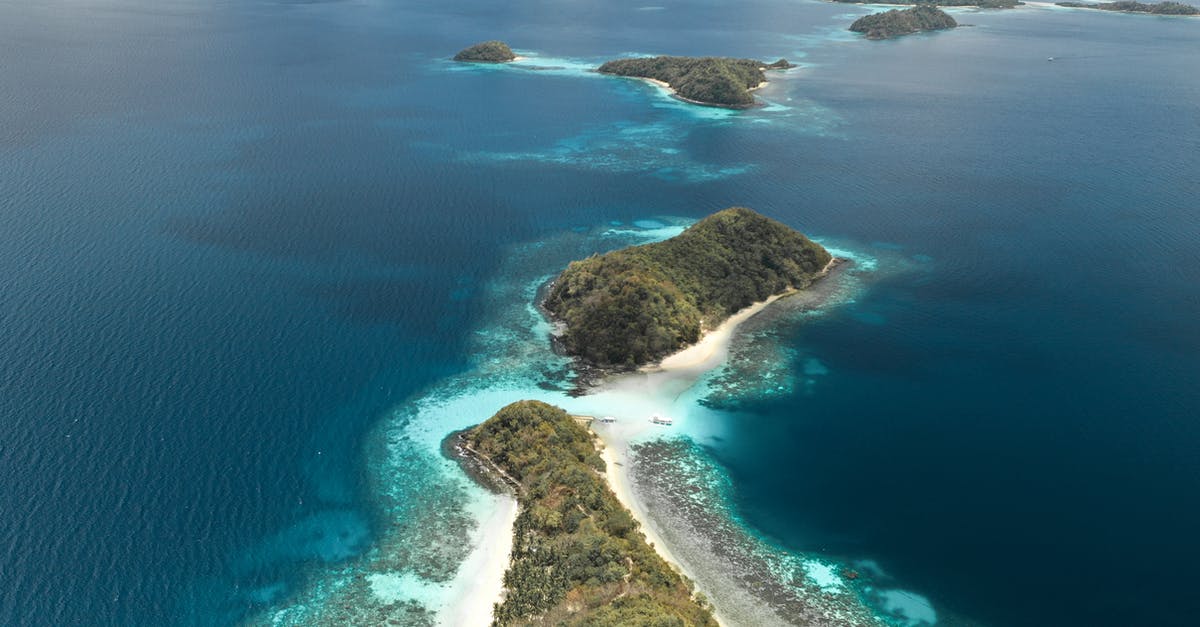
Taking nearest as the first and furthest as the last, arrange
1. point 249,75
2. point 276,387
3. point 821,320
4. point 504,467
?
1. point 504,467
2. point 276,387
3. point 821,320
4. point 249,75

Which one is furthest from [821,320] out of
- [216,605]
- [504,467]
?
[216,605]

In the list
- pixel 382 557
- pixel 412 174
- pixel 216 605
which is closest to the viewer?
pixel 216 605

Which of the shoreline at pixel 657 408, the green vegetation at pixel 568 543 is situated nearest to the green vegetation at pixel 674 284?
the shoreline at pixel 657 408

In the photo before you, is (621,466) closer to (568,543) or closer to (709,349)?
(568,543)

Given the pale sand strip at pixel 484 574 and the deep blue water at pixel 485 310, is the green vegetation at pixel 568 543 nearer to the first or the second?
the pale sand strip at pixel 484 574

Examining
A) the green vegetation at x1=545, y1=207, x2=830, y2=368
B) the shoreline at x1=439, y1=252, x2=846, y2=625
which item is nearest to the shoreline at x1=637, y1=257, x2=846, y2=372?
the shoreline at x1=439, y1=252, x2=846, y2=625

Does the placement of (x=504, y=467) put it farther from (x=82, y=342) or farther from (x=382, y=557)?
(x=82, y=342)

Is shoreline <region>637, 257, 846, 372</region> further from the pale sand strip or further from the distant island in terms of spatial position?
the distant island

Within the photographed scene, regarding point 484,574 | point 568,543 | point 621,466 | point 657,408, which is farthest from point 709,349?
point 484,574
